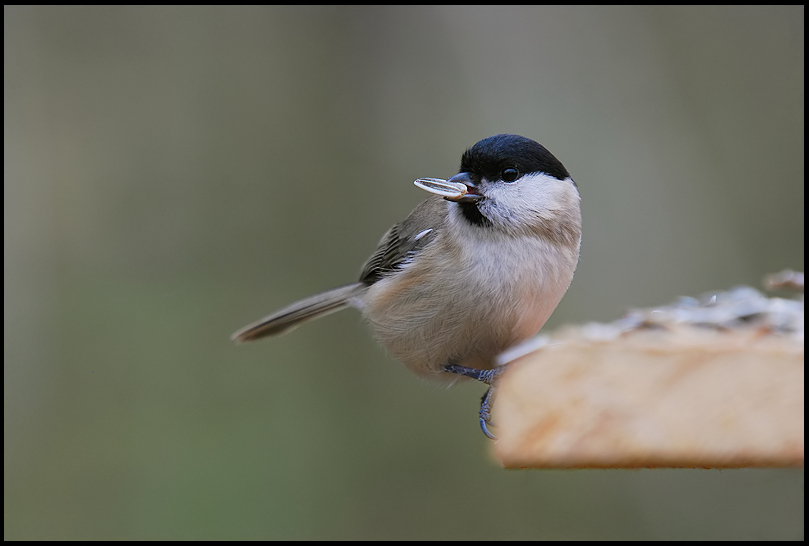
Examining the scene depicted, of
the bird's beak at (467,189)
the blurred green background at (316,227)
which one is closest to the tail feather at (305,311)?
the bird's beak at (467,189)

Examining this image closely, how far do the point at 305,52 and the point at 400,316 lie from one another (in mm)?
2972

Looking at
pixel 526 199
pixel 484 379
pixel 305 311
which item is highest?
pixel 526 199

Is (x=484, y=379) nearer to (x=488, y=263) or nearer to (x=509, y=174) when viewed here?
(x=488, y=263)

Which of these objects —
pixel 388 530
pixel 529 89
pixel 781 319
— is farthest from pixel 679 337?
pixel 529 89

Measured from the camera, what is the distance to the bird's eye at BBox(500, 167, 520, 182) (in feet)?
6.55

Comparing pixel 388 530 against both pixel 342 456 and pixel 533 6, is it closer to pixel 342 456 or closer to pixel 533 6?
pixel 342 456

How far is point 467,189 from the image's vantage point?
1.99 m

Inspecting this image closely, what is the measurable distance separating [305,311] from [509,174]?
0.96 meters

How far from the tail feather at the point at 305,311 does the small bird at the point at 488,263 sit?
1.54ft

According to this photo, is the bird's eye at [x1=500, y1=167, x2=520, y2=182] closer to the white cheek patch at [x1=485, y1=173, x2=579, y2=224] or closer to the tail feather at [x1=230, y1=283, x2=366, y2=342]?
the white cheek patch at [x1=485, y1=173, x2=579, y2=224]

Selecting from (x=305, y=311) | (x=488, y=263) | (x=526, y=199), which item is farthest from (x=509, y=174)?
(x=305, y=311)

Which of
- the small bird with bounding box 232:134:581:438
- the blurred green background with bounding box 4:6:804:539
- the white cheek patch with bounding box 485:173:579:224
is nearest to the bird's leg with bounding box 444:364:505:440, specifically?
the small bird with bounding box 232:134:581:438

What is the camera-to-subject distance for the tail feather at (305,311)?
263cm

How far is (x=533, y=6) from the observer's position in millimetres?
4395
